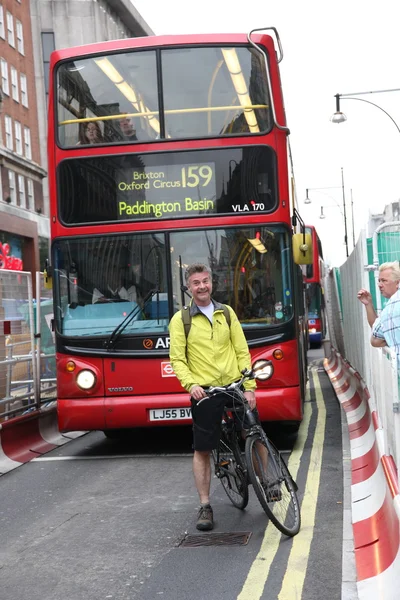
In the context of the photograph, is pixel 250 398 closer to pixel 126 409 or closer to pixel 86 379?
pixel 126 409

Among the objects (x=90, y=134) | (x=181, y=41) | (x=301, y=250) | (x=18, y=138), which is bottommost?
(x=301, y=250)

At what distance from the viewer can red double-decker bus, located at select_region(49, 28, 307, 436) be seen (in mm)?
Result: 10758

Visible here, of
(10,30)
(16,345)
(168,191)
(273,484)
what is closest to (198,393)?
(273,484)

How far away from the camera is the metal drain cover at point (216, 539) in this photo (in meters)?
6.72

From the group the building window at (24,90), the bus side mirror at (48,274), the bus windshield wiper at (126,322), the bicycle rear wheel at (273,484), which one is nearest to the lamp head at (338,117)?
the bus side mirror at (48,274)

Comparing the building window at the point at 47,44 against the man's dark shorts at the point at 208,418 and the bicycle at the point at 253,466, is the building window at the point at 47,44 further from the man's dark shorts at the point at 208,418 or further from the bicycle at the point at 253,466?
the man's dark shorts at the point at 208,418

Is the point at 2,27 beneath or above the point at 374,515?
above

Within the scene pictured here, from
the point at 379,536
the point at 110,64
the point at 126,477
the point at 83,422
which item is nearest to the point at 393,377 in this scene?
the point at 379,536

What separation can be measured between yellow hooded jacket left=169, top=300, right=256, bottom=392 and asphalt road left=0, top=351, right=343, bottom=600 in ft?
3.62

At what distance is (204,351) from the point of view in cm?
727

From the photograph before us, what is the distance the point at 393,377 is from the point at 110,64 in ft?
21.1

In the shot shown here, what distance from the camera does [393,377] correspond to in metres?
5.97

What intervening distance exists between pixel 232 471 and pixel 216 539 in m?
0.82

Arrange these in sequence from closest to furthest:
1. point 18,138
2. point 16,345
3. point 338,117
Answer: point 16,345
point 338,117
point 18,138
